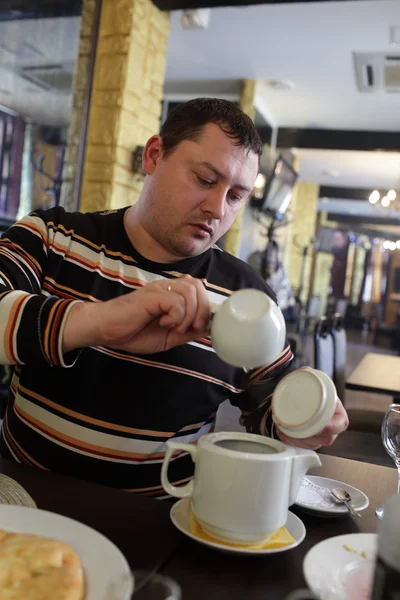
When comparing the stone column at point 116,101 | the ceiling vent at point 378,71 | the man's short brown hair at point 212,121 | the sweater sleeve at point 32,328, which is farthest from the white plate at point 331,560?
the ceiling vent at point 378,71

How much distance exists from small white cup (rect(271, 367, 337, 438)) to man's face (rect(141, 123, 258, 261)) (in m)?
0.46

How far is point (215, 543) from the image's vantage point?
2.26 feet

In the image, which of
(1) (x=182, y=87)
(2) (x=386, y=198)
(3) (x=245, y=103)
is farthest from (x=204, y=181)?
(2) (x=386, y=198)

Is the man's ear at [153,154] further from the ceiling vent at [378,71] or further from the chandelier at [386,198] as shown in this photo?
the chandelier at [386,198]

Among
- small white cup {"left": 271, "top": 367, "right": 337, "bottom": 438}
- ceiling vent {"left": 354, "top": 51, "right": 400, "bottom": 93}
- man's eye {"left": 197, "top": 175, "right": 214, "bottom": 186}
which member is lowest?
small white cup {"left": 271, "top": 367, "right": 337, "bottom": 438}

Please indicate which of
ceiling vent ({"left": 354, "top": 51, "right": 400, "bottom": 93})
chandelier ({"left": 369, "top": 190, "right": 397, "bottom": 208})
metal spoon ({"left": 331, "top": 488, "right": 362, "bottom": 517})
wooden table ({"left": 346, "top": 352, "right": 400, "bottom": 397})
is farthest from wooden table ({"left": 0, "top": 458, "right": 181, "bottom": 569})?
chandelier ({"left": 369, "top": 190, "right": 397, "bottom": 208})

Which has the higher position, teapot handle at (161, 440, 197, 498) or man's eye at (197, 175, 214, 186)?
man's eye at (197, 175, 214, 186)

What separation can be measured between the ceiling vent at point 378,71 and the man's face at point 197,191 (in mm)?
3866

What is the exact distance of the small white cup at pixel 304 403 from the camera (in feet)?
2.46

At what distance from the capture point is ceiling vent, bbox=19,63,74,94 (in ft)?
9.78

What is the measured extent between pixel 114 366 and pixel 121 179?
7.77 ft

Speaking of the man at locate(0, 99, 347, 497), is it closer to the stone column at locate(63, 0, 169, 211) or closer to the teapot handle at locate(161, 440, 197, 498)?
the teapot handle at locate(161, 440, 197, 498)

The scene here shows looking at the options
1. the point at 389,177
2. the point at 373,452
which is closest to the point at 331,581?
the point at 373,452

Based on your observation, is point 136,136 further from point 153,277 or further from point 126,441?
point 126,441
